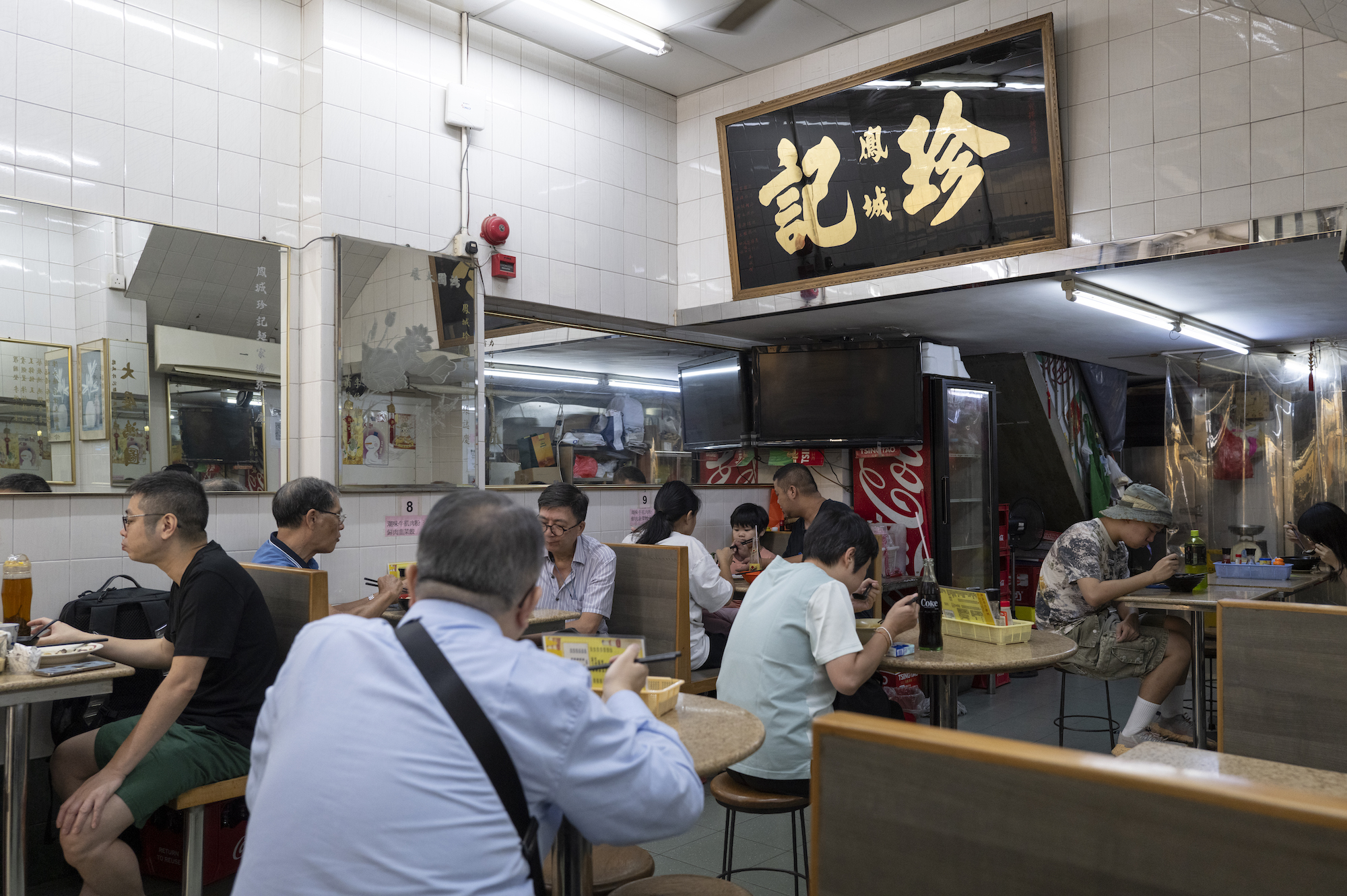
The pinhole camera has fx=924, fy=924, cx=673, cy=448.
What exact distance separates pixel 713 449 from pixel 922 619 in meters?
3.59

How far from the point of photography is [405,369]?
15.8 feet

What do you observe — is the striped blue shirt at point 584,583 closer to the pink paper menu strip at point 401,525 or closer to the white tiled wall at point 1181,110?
the pink paper menu strip at point 401,525

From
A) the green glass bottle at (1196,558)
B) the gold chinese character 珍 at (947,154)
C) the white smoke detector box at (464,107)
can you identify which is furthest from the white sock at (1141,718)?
the white smoke detector box at (464,107)

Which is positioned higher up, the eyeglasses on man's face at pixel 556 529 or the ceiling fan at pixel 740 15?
the ceiling fan at pixel 740 15

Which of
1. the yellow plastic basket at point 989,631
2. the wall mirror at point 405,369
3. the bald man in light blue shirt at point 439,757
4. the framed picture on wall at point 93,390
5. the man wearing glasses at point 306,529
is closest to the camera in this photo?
the bald man in light blue shirt at point 439,757

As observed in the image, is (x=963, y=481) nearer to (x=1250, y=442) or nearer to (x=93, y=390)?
(x=1250, y=442)

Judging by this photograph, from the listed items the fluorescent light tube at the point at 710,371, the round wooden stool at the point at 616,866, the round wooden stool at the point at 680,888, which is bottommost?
the round wooden stool at the point at 616,866

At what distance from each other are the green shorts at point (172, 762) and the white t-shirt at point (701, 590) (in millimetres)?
2009

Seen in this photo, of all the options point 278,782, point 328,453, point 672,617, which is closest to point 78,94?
point 328,453

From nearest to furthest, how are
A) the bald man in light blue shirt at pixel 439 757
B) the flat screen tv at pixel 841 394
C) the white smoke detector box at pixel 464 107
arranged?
the bald man in light blue shirt at pixel 439 757, the white smoke detector box at pixel 464 107, the flat screen tv at pixel 841 394

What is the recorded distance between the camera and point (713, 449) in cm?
674

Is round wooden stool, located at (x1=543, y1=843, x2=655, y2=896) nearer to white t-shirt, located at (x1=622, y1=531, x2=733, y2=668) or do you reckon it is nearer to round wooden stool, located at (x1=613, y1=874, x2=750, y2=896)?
round wooden stool, located at (x1=613, y1=874, x2=750, y2=896)

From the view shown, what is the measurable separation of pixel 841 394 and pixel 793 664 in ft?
13.0

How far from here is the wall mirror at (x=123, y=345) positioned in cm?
376
